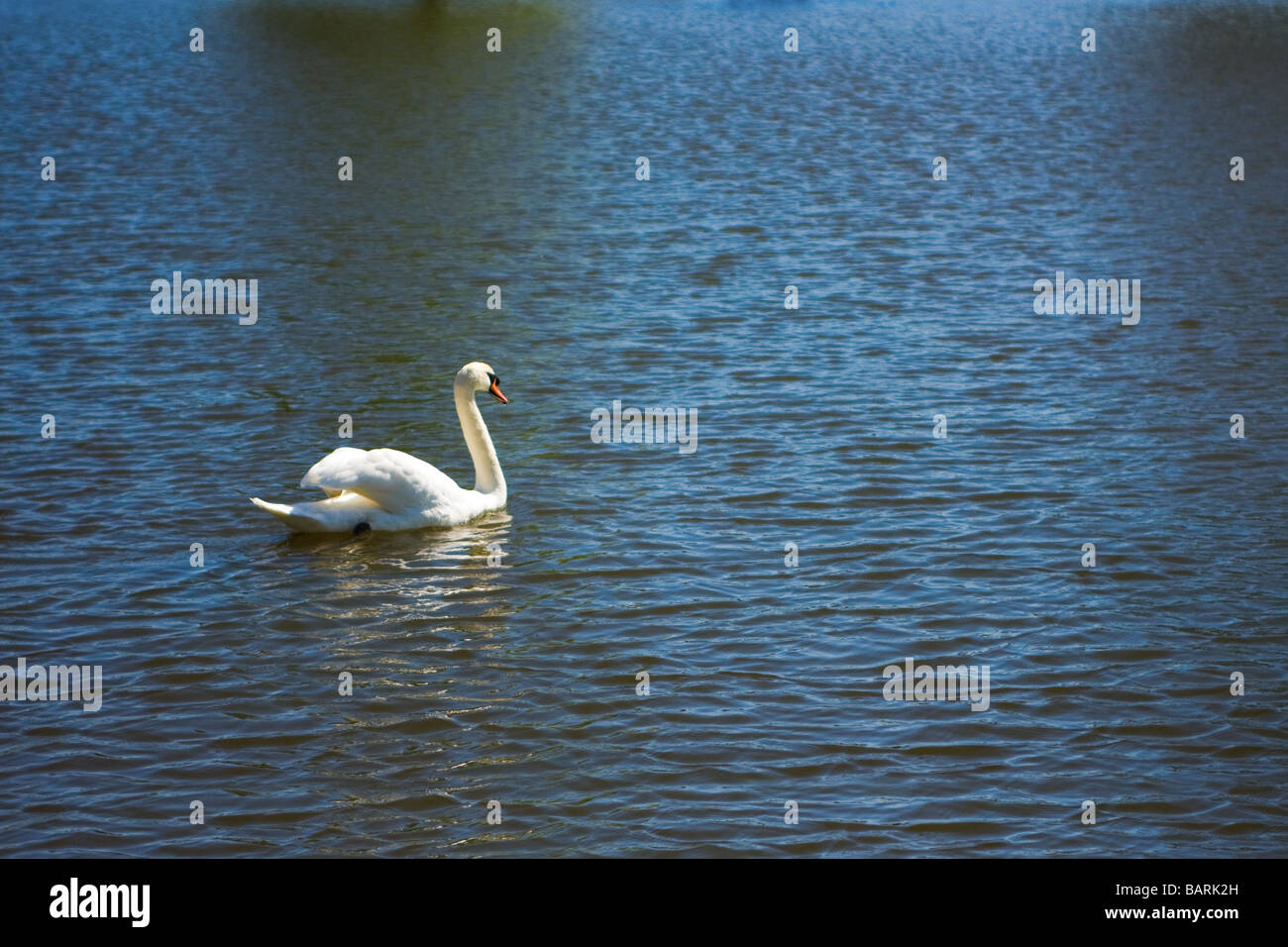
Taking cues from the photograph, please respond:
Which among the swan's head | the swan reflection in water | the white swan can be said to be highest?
the swan's head

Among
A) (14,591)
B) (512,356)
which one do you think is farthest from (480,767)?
(512,356)

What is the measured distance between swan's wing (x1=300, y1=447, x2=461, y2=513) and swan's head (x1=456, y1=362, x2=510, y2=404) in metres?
1.04

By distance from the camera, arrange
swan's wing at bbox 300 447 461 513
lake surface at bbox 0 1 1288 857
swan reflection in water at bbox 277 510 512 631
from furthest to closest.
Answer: swan's wing at bbox 300 447 461 513
swan reflection in water at bbox 277 510 512 631
lake surface at bbox 0 1 1288 857

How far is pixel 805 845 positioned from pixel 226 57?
41.0 meters

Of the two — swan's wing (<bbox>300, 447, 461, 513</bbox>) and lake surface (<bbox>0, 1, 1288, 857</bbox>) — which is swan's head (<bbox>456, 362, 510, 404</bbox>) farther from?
swan's wing (<bbox>300, 447, 461, 513</bbox>)

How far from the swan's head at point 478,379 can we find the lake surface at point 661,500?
0.92 m

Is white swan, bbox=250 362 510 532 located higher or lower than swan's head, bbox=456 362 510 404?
lower

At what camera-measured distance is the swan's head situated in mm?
13953

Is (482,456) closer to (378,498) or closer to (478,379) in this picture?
(478,379)

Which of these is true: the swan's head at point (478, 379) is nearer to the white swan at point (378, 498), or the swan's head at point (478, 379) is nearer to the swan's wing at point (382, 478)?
the white swan at point (378, 498)

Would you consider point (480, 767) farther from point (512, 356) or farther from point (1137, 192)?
point (1137, 192)

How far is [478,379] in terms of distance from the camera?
1404 centimetres

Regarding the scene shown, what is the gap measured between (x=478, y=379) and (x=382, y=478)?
1573 millimetres

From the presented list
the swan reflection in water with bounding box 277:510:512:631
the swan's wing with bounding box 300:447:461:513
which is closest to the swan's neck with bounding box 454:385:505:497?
the swan reflection in water with bounding box 277:510:512:631
